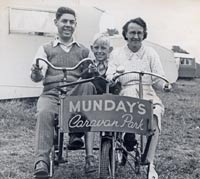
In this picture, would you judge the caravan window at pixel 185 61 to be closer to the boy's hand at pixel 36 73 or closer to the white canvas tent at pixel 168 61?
the white canvas tent at pixel 168 61

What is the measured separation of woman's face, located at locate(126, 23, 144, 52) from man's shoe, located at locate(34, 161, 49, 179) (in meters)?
0.80

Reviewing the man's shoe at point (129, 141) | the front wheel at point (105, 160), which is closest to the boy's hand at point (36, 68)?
the front wheel at point (105, 160)

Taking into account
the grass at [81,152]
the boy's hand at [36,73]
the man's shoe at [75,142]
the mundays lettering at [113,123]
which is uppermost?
the boy's hand at [36,73]

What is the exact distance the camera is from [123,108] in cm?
228

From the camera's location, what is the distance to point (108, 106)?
2.28m

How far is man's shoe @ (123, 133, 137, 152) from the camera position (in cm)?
272

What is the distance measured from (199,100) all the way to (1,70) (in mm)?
2662

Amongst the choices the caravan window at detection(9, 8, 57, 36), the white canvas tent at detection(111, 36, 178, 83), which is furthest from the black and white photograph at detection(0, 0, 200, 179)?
the white canvas tent at detection(111, 36, 178, 83)

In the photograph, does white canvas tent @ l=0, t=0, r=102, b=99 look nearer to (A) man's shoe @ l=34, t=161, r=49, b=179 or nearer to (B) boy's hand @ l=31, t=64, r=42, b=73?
(B) boy's hand @ l=31, t=64, r=42, b=73

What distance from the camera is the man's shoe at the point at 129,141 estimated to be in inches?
107

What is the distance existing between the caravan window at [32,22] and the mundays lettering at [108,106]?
2828mm

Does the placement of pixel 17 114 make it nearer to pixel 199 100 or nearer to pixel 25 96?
pixel 25 96

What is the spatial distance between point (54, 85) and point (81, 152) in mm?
865

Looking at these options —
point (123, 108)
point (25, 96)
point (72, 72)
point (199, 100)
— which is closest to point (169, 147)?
point (72, 72)
